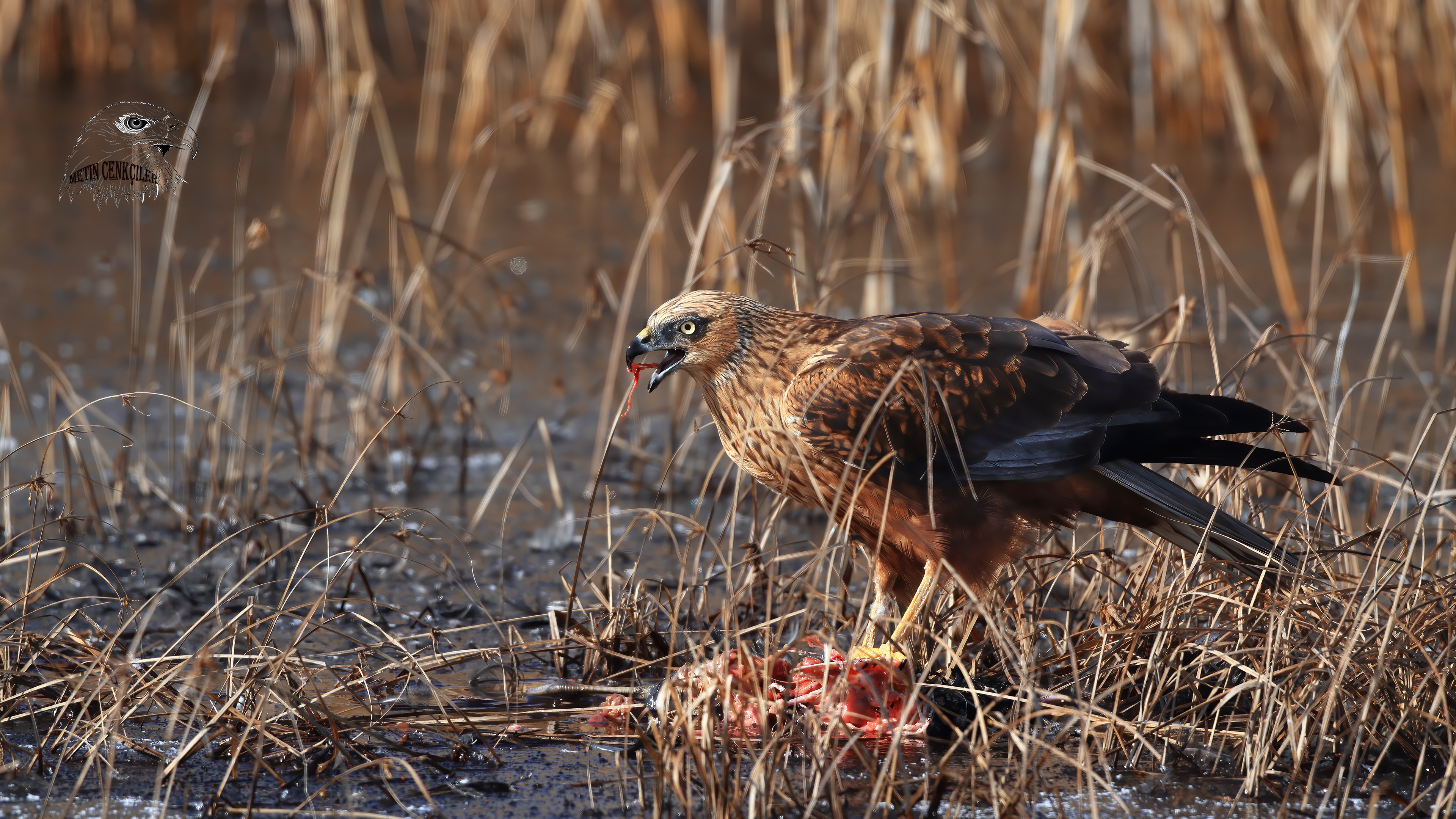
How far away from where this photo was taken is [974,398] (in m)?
3.06

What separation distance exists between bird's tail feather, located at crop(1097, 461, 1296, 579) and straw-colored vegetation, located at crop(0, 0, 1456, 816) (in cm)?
8

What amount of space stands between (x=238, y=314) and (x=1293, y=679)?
318 cm

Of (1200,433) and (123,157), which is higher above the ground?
(123,157)

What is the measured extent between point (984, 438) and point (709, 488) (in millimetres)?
1854

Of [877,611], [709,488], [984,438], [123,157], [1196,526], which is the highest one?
[123,157]

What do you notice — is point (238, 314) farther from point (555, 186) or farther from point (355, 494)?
point (555, 186)

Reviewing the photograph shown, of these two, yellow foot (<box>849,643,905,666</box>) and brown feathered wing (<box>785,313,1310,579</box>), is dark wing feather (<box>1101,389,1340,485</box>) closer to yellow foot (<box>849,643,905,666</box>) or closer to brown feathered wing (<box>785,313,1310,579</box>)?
brown feathered wing (<box>785,313,1310,579</box>)

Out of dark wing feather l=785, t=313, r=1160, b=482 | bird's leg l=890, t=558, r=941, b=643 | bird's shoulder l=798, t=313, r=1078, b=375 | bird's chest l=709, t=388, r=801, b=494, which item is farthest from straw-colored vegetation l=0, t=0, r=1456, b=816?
bird's shoulder l=798, t=313, r=1078, b=375

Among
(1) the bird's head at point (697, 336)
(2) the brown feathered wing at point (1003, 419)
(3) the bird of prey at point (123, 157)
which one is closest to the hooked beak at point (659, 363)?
(1) the bird's head at point (697, 336)

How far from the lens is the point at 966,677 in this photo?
267cm

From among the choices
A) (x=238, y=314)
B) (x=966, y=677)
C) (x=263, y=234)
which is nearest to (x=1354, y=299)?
(x=966, y=677)

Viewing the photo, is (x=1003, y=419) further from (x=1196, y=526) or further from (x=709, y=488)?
(x=709, y=488)

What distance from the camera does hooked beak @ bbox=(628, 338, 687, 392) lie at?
3.21m

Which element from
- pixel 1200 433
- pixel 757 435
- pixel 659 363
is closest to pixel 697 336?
pixel 659 363
